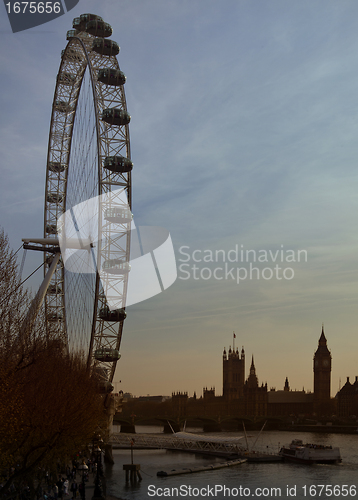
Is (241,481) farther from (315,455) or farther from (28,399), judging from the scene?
(28,399)

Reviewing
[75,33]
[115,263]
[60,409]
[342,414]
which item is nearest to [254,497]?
[115,263]

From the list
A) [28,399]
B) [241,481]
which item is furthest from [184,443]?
[28,399]

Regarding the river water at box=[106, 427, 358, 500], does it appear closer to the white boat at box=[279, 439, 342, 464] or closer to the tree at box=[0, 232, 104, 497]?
the white boat at box=[279, 439, 342, 464]

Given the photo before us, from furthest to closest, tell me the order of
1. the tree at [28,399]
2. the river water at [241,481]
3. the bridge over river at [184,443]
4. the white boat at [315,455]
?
the bridge over river at [184,443]
the white boat at [315,455]
the river water at [241,481]
the tree at [28,399]

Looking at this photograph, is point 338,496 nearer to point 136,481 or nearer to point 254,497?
point 254,497

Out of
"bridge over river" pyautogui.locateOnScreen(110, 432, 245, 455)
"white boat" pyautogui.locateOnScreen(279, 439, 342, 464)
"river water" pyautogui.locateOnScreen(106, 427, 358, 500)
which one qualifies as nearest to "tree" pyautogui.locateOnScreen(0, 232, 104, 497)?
"river water" pyautogui.locateOnScreen(106, 427, 358, 500)

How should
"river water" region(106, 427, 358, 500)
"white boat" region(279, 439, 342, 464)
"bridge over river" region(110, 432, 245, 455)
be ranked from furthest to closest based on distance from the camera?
1. "bridge over river" region(110, 432, 245, 455)
2. "white boat" region(279, 439, 342, 464)
3. "river water" region(106, 427, 358, 500)

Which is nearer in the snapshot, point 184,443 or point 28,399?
point 28,399

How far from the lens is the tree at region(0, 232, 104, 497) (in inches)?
736

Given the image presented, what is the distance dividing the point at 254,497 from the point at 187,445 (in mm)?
32788

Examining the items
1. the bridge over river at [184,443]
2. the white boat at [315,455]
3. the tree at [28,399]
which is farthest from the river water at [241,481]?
the tree at [28,399]

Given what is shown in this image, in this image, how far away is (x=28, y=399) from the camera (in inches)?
847

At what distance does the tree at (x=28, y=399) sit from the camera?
18703mm

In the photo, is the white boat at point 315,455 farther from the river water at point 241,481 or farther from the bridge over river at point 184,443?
the bridge over river at point 184,443
